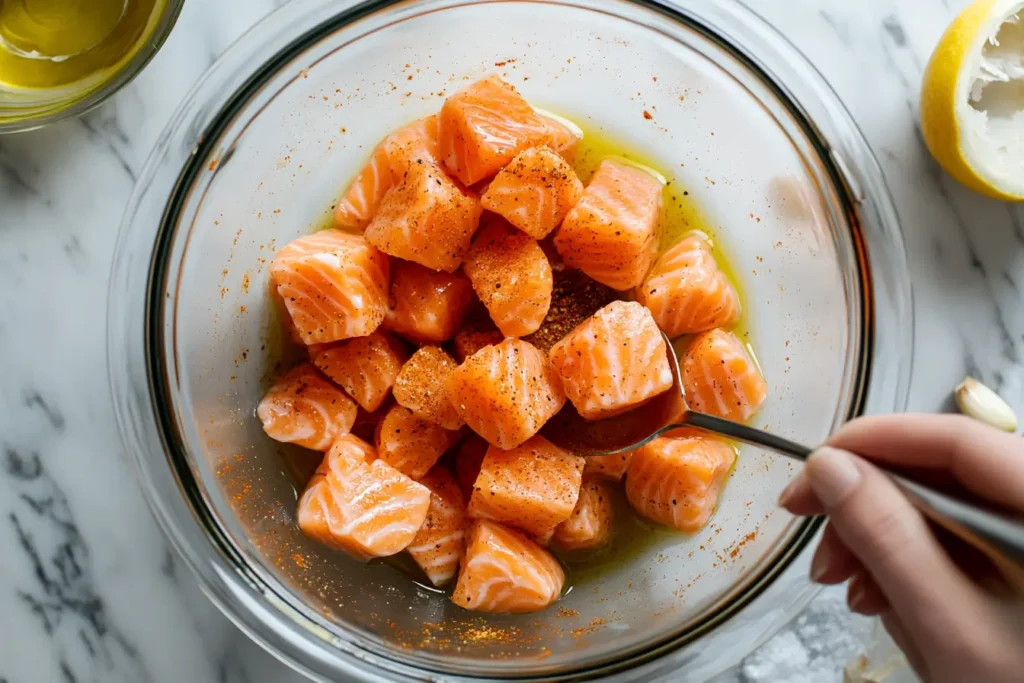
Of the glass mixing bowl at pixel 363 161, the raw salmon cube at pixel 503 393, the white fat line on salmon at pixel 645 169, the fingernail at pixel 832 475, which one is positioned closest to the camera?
the fingernail at pixel 832 475

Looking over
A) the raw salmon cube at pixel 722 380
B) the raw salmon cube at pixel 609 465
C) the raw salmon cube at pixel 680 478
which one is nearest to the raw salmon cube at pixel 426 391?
the raw salmon cube at pixel 609 465

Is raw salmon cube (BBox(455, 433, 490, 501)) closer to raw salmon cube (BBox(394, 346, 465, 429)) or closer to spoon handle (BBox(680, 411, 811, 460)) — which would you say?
raw salmon cube (BBox(394, 346, 465, 429))

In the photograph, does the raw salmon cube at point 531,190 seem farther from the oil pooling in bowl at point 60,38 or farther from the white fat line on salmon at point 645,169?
the oil pooling in bowl at point 60,38

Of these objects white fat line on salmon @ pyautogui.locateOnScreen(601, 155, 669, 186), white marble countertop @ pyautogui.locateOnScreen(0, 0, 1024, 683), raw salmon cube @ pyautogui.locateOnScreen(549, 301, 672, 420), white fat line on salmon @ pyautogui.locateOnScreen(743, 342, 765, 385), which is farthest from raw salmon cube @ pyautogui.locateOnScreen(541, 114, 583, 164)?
white fat line on salmon @ pyautogui.locateOnScreen(743, 342, 765, 385)

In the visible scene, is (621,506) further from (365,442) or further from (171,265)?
(171,265)

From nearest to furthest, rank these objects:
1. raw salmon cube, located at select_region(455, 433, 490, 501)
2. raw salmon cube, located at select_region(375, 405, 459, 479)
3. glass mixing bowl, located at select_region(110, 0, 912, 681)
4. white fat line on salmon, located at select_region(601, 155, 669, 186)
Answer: glass mixing bowl, located at select_region(110, 0, 912, 681) < raw salmon cube, located at select_region(375, 405, 459, 479) < raw salmon cube, located at select_region(455, 433, 490, 501) < white fat line on salmon, located at select_region(601, 155, 669, 186)

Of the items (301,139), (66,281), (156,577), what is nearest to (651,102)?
(301,139)

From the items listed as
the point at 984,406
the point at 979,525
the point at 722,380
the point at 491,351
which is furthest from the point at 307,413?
the point at 984,406
